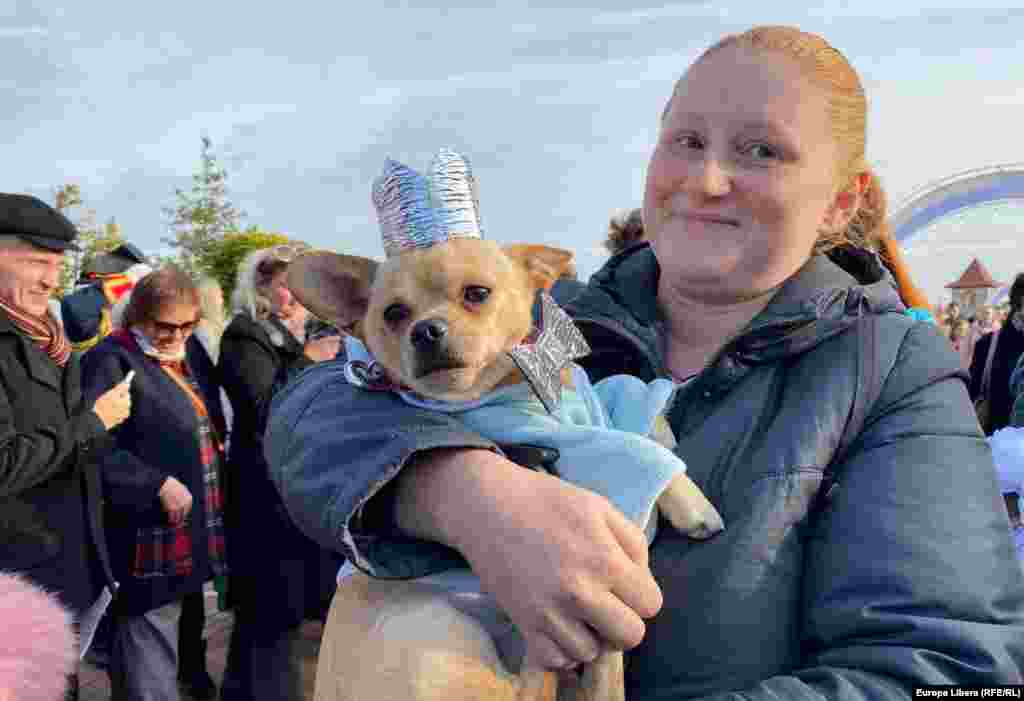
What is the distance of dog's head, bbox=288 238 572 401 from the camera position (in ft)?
4.87

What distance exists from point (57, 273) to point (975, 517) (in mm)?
3711

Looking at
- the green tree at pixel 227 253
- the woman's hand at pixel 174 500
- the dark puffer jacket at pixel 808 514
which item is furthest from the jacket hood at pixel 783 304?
the green tree at pixel 227 253

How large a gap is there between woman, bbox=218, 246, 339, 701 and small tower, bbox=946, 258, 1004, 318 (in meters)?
16.5

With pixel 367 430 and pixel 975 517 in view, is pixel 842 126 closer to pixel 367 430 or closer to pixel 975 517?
pixel 975 517

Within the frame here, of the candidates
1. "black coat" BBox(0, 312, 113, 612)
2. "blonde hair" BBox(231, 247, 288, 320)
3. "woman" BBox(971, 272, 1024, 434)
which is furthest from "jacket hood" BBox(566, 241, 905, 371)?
"woman" BBox(971, 272, 1024, 434)

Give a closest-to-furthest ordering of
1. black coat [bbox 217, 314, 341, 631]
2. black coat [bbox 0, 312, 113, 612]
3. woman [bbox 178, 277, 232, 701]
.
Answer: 1. black coat [bbox 0, 312, 113, 612]
2. black coat [bbox 217, 314, 341, 631]
3. woman [bbox 178, 277, 232, 701]

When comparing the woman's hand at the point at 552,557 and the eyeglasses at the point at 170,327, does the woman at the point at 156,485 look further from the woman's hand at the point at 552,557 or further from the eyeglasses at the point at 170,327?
the woman's hand at the point at 552,557

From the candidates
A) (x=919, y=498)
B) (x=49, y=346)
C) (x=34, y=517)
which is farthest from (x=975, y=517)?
(x=49, y=346)

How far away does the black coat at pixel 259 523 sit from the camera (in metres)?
4.43

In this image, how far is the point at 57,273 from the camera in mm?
3816

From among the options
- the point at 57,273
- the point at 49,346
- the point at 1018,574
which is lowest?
the point at 49,346

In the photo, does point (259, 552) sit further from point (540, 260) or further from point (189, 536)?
point (540, 260)

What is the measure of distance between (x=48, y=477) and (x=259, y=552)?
4.15ft

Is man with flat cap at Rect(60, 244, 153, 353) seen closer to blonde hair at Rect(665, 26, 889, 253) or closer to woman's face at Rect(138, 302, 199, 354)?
woman's face at Rect(138, 302, 199, 354)
